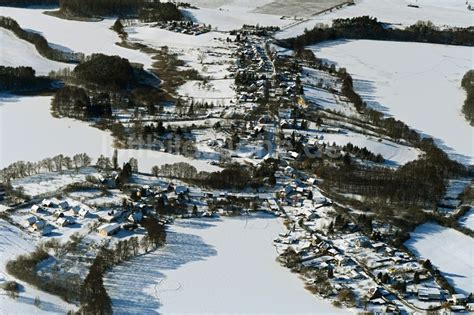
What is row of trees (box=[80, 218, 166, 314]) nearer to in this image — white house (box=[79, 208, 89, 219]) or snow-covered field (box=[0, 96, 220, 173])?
white house (box=[79, 208, 89, 219])

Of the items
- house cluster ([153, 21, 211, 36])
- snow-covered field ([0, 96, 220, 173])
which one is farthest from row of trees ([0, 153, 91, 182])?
house cluster ([153, 21, 211, 36])

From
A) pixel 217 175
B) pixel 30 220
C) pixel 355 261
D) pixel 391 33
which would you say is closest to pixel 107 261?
pixel 30 220

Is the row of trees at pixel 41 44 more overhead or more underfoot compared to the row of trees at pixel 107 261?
more overhead

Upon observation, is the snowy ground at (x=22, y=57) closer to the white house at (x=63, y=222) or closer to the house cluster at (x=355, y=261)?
the white house at (x=63, y=222)

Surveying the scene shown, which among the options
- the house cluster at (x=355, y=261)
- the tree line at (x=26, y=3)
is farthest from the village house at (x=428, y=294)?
the tree line at (x=26, y=3)

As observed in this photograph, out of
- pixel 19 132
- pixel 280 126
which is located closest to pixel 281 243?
pixel 280 126

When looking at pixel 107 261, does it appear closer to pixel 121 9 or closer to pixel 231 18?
pixel 231 18
